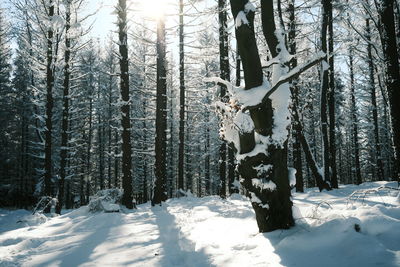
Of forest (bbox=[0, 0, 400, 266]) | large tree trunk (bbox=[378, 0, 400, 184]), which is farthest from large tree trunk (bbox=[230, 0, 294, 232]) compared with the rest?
large tree trunk (bbox=[378, 0, 400, 184])

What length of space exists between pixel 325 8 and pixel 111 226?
11666 millimetres

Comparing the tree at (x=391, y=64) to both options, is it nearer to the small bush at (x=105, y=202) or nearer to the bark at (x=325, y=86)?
the bark at (x=325, y=86)

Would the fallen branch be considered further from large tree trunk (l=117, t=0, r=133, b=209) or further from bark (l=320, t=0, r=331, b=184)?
bark (l=320, t=0, r=331, b=184)

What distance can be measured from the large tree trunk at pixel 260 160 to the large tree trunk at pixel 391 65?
3.28m

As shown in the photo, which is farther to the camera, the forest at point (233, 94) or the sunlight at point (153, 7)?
the sunlight at point (153, 7)

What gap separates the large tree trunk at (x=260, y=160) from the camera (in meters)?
4.08

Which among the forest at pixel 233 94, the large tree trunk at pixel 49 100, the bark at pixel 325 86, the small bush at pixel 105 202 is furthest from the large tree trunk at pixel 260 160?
the large tree trunk at pixel 49 100

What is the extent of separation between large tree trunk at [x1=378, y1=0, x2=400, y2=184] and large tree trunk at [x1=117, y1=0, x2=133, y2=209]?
8.67 metres

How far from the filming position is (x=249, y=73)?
4359 millimetres

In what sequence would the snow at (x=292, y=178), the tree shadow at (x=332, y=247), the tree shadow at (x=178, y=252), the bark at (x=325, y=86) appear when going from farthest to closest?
the bark at (x=325, y=86) → the snow at (x=292, y=178) → the tree shadow at (x=178, y=252) → the tree shadow at (x=332, y=247)

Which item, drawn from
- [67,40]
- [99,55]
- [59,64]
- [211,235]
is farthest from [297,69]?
[99,55]

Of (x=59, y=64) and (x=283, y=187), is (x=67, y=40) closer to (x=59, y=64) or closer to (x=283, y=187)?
(x=59, y=64)

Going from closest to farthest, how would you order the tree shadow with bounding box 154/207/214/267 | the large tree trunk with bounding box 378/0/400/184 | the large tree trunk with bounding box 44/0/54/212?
the tree shadow with bounding box 154/207/214/267
the large tree trunk with bounding box 378/0/400/184
the large tree trunk with bounding box 44/0/54/212

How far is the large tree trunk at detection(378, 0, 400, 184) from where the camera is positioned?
595 centimetres
